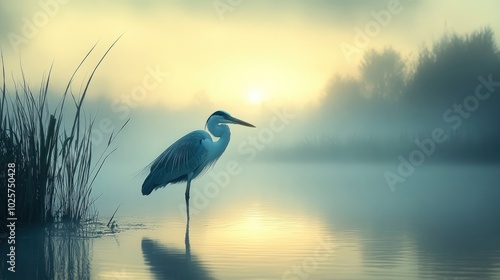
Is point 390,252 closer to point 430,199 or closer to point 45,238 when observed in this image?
point 45,238

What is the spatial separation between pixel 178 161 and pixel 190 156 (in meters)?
0.17

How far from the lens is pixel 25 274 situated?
195 inches

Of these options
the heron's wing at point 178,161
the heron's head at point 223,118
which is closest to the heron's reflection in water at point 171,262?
the heron's wing at point 178,161

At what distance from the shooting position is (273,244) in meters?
6.36

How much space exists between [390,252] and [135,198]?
6611mm

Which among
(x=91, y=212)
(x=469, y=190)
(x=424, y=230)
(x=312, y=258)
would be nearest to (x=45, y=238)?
(x=91, y=212)

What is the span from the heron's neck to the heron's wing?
221 mm

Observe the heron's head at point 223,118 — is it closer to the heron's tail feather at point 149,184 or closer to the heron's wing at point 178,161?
the heron's wing at point 178,161

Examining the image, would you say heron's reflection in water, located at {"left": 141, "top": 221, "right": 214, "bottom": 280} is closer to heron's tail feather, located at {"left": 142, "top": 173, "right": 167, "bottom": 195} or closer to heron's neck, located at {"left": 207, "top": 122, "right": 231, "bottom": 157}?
heron's tail feather, located at {"left": 142, "top": 173, "right": 167, "bottom": 195}

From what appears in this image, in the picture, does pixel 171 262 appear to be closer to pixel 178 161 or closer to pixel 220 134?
pixel 178 161

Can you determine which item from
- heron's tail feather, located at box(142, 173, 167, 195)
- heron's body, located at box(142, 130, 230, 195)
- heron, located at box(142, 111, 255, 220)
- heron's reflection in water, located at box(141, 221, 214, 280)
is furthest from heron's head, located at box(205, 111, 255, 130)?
heron's reflection in water, located at box(141, 221, 214, 280)

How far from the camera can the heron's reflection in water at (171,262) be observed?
500 cm

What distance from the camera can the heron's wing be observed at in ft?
28.9

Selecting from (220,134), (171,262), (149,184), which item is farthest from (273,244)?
(220,134)
